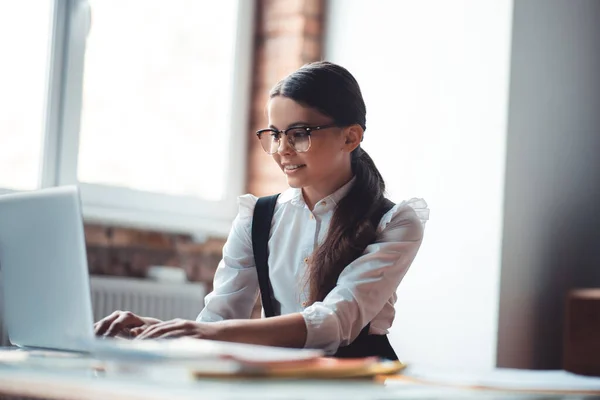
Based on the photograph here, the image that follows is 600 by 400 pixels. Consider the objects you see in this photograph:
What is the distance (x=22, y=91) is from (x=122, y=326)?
1.68 m

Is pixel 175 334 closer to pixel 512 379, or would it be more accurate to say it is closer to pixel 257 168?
pixel 512 379

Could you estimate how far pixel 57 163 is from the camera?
3.07 m

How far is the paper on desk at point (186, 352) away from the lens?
934mm

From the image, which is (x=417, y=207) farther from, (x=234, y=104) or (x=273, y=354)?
(x=234, y=104)

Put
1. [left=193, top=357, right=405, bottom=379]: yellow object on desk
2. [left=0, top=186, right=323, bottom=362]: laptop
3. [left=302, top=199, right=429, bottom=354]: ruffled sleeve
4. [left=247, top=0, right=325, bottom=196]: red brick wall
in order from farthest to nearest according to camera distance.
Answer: [left=247, top=0, right=325, bottom=196]: red brick wall
[left=302, top=199, right=429, bottom=354]: ruffled sleeve
[left=0, top=186, right=323, bottom=362]: laptop
[left=193, top=357, right=405, bottom=379]: yellow object on desk

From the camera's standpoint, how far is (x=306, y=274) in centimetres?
188

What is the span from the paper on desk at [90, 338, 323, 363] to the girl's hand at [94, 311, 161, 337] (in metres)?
0.48

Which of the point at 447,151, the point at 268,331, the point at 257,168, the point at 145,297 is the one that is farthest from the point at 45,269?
the point at 257,168

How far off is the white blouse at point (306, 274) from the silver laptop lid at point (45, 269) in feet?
1.51

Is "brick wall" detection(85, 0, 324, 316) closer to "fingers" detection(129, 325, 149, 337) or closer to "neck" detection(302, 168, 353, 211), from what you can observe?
"neck" detection(302, 168, 353, 211)

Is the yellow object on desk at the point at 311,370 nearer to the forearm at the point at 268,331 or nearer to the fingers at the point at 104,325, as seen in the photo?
the forearm at the point at 268,331

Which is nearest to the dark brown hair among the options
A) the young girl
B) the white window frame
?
the young girl

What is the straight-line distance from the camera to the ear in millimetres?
1914

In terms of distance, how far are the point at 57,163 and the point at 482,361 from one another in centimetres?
160
